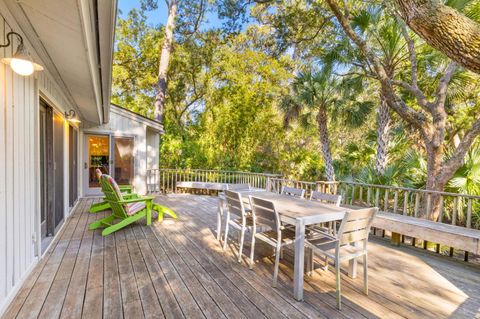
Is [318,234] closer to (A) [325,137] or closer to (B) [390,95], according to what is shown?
(B) [390,95]

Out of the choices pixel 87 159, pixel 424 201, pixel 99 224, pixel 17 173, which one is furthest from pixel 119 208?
pixel 424 201

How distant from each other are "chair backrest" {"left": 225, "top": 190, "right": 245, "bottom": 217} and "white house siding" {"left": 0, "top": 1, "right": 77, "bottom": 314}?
217 centimetres

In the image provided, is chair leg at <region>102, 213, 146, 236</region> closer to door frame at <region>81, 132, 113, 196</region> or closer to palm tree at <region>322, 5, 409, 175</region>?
door frame at <region>81, 132, 113, 196</region>

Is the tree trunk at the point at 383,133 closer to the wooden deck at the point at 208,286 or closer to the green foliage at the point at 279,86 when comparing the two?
the green foliage at the point at 279,86

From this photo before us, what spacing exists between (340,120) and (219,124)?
4255 mm

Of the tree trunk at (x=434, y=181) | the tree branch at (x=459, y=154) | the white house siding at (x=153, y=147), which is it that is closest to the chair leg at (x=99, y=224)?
the white house siding at (x=153, y=147)

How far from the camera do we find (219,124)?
29.6ft

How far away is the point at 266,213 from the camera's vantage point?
2.59 metres

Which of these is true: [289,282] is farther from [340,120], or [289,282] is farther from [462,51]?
[340,120]

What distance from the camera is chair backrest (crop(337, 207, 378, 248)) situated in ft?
6.84

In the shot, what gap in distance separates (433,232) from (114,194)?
4.68m

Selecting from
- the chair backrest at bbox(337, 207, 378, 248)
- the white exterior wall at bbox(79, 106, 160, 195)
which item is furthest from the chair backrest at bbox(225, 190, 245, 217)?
the white exterior wall at bbox(79, 106, 160, 195)

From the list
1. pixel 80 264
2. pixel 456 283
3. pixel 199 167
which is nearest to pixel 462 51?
pixel 456 283

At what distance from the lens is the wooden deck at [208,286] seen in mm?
1999
